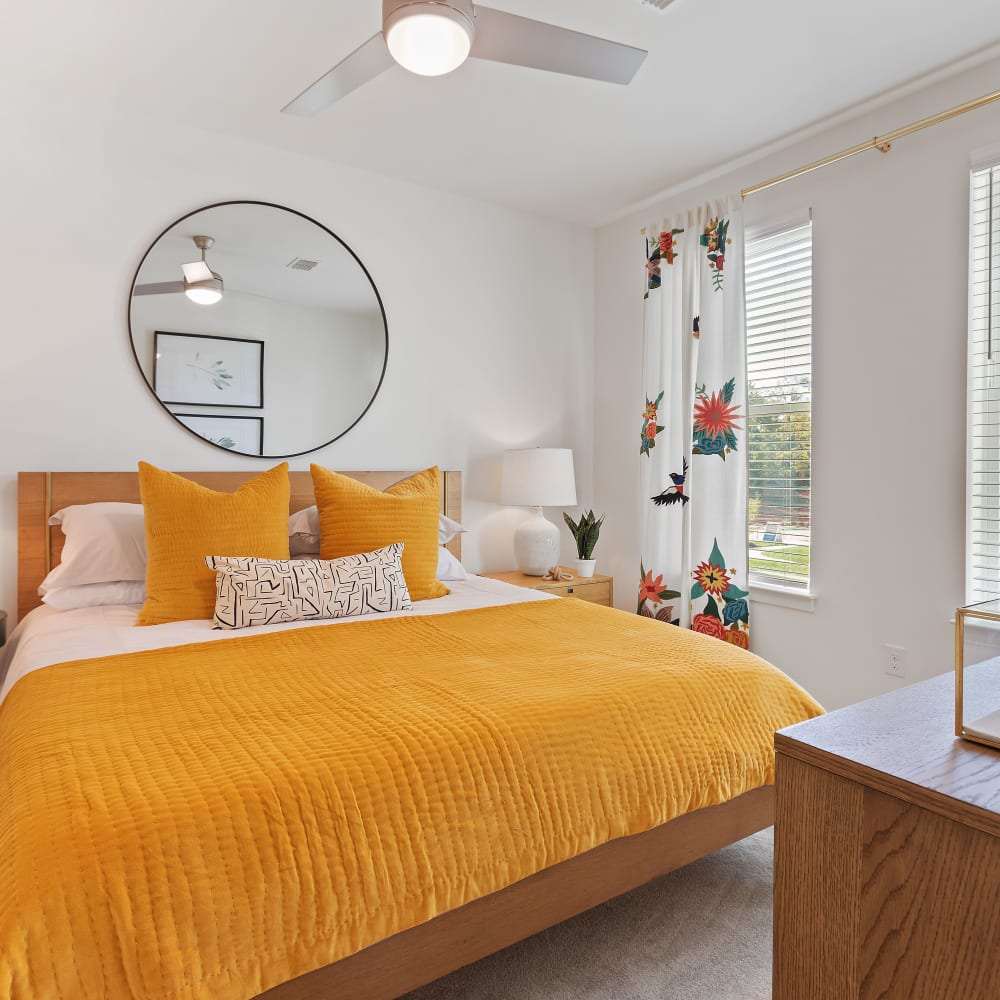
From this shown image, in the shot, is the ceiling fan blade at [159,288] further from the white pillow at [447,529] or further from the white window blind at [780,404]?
the white window blind at [780,404]

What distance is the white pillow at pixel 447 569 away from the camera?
9.90 feet

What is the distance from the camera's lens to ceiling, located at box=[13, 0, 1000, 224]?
2.21 metres

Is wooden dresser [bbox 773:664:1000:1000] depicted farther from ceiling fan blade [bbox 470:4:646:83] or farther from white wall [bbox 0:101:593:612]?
white wall [bbox 0:101:593:612]

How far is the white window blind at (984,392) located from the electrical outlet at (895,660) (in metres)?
0.34

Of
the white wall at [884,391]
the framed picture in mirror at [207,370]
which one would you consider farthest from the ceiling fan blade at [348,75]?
the white wall at [884,391]

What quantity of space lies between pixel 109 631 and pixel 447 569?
51.3 inches

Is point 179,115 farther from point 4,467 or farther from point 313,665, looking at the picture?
point 313,665

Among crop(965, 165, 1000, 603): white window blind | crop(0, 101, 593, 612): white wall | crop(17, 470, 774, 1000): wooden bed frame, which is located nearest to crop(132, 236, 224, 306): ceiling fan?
crop(0, 101, 593, 612): white wall

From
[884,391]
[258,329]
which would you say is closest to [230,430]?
[258,329]

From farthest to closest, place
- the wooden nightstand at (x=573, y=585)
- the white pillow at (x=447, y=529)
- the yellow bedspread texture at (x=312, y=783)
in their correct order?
the wooden nightstand at (x=573, y=585)
the white pillow at (x=447, y=529)
the yellow bedspread texture at (x=312, y=783)

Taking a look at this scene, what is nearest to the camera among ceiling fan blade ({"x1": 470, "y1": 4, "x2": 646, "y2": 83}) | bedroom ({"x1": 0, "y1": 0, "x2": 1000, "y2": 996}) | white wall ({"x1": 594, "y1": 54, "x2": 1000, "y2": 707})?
ceiling fan blade ({"x1": 470, "y1": 4, "x2": 646, "y2": 83})

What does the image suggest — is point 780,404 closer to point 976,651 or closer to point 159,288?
point 976,651

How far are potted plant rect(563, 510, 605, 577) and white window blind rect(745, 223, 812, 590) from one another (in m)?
0.86

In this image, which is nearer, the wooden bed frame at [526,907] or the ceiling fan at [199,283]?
the wooden bed frame at [526,907]
